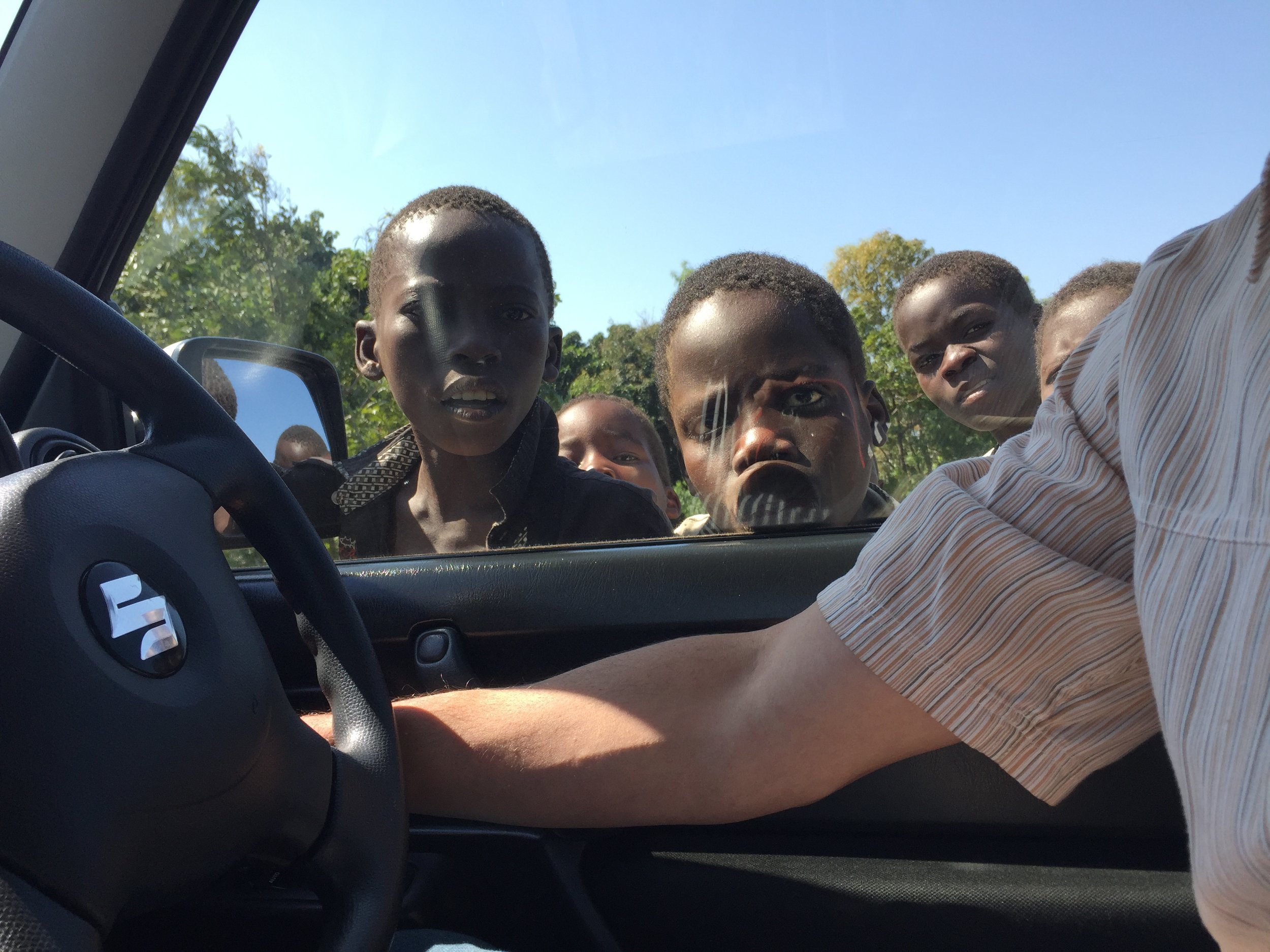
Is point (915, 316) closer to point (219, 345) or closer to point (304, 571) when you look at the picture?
point (304, 571)

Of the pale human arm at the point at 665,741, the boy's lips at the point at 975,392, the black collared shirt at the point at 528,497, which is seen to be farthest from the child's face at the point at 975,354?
the black collared shirt at the point at 528,497

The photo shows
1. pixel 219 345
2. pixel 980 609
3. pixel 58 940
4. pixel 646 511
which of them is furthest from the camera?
pixel 219 345

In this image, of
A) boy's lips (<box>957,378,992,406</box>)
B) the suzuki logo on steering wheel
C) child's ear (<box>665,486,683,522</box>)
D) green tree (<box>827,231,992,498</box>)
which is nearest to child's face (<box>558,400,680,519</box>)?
Result: child's ear (<box>665,486,683,522</box>)

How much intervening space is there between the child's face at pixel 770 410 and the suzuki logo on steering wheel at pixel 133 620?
787mm

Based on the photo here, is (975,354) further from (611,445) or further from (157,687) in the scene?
(157,687)

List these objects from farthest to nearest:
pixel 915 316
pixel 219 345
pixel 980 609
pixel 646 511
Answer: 1. pixel 219 345
2. pixel 646 511
3. pixel 915 316
4. pixel 980 609

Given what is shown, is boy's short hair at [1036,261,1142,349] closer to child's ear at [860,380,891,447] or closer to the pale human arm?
child's ear at [860,380,891,447]

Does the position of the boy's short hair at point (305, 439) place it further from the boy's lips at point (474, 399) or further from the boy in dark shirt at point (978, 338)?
the boy in dark shirt at point (978, 338)

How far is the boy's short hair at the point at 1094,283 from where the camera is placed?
131cm

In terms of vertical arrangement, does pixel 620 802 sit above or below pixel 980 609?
below

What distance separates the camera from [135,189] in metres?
2.04

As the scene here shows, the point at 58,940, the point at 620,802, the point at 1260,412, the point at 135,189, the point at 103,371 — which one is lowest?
the point at 620,802

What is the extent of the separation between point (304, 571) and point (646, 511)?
57 cm

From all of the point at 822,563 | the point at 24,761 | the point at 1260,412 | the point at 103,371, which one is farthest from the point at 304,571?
the point at 1260,412
